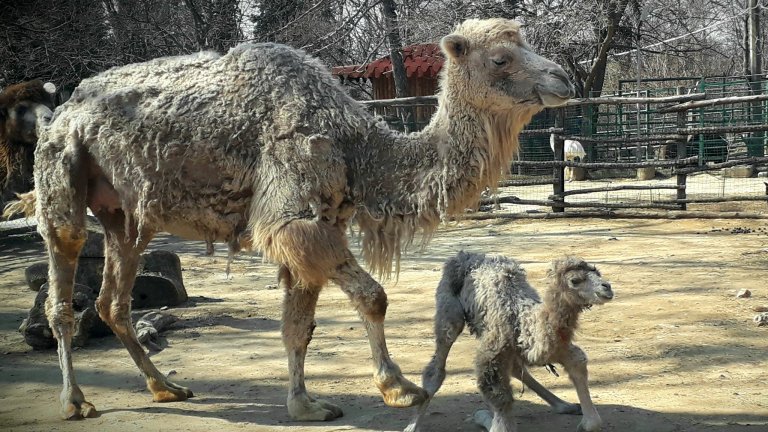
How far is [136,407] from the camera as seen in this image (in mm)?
5793

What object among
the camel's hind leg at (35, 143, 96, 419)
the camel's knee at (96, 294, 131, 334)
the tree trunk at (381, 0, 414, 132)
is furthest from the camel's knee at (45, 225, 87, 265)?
the tree trunk at (381, 0, 414, 132)

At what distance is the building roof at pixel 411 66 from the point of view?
2497cm

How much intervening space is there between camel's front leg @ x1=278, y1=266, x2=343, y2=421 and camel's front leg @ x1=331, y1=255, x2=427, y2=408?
0.42 m

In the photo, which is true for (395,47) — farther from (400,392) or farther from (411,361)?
(400,392)

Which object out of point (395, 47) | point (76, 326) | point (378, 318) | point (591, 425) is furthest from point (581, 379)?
point (395, 47)

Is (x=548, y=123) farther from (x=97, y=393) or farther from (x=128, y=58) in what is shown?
(x=97, y=393)

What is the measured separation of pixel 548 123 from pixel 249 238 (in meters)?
17.3

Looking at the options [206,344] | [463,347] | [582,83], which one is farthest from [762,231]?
[582,83]

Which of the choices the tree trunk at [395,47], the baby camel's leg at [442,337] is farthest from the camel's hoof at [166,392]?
the tree trunk at [395,47]

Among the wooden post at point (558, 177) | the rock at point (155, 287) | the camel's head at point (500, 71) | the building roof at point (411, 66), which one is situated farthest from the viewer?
the building roof at point (411, 66)

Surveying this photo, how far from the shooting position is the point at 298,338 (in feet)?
17.6

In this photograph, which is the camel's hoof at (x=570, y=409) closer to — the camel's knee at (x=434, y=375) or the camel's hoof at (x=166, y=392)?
the camel's knee at (x=434, y=375)

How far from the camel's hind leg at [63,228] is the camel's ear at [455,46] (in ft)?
8.16

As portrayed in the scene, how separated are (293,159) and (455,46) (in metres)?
1.12
